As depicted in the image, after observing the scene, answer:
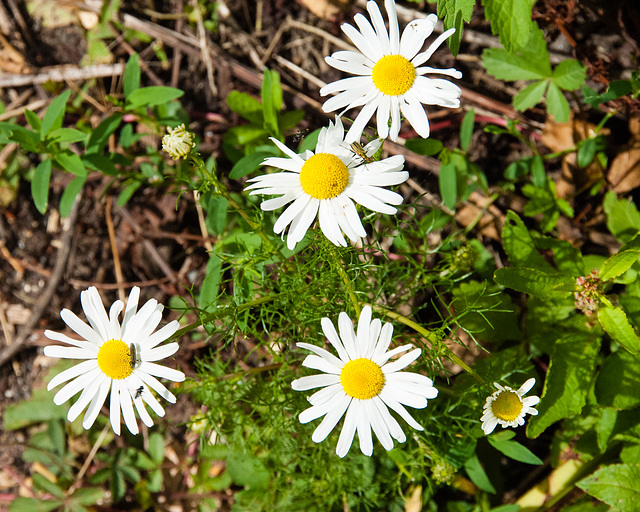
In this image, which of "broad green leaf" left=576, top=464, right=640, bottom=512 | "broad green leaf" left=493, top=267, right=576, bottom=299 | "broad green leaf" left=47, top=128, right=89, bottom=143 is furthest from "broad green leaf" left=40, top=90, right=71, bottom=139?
"broad green leaf" left=576, top=464, right=640, bottom=512

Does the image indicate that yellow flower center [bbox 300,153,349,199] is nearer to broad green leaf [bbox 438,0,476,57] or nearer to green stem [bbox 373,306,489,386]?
green stem [bbox 373,306,489,386]

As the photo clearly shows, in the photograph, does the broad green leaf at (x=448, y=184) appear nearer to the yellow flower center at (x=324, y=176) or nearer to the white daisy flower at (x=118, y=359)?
the yellow flower center at (x=324, y=176)

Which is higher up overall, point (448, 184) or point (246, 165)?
point (246, 165)

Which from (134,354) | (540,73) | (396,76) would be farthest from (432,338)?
(540,73)

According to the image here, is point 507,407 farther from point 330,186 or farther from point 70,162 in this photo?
point 70,162

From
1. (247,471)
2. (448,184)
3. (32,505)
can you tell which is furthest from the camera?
(32,505)

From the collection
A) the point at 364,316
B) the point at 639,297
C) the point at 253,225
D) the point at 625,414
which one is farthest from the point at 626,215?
the point at 253,225
